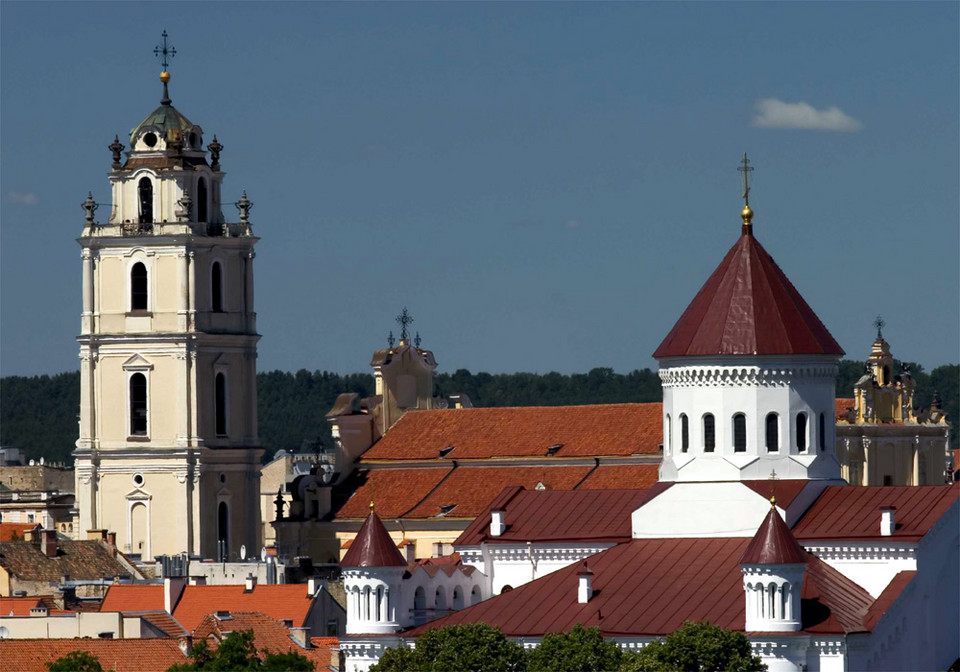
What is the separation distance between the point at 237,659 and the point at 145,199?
130 feet

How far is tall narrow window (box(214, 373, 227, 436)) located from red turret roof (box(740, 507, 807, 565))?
140 feet

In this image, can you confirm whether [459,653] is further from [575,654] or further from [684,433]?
[684,433]

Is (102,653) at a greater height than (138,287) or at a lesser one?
lesser

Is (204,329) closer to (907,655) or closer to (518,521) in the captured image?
(518,521)

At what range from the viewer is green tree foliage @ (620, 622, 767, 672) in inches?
2557

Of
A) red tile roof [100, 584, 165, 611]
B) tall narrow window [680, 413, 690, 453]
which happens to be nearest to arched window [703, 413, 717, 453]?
tall narrow window [680, 413, 690, 453]

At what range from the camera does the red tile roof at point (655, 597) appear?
69.7m

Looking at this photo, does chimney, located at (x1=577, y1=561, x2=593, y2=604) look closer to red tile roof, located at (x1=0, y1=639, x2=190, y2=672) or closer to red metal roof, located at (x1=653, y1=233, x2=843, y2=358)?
red metal roof, located at (x1=653, y1=233, x2=843, y2=358)

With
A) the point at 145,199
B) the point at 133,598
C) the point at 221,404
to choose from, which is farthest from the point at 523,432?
the point at 133,598

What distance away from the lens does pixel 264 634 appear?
8075 cm

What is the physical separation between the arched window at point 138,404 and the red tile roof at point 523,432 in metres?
7.34

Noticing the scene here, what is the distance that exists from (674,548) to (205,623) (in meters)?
12.7

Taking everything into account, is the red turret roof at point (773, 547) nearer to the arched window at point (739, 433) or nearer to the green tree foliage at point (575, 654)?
the green tree foliage at point (575, 654)

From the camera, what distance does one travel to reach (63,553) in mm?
99625
